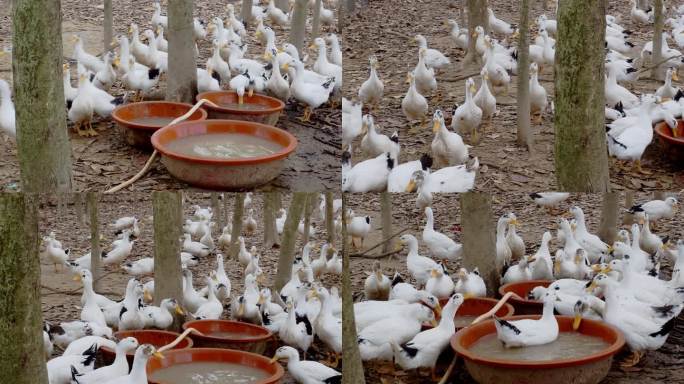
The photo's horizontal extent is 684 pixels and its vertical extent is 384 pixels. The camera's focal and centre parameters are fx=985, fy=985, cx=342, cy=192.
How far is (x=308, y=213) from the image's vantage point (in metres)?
4.84

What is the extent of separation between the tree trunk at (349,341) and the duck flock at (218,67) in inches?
34.3

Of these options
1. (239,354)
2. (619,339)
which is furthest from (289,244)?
(619,339)

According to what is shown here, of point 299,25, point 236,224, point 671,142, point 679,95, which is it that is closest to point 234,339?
point 236,224

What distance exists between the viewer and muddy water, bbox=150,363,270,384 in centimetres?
487

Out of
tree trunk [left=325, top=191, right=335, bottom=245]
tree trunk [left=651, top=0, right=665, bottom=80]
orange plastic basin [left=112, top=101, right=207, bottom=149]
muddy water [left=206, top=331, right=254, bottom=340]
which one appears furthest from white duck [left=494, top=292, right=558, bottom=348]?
orange plastic basin [left=112, top=101, right=207, bottom=149]

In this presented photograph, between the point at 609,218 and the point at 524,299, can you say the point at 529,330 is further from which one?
the point at 609,218

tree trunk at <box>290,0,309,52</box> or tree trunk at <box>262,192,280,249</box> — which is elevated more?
tree trunk at <box>290,0,309,52</box>

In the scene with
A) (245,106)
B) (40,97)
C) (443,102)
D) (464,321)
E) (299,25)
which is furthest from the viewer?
(443,102)

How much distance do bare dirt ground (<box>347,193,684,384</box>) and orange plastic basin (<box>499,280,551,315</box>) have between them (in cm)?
29

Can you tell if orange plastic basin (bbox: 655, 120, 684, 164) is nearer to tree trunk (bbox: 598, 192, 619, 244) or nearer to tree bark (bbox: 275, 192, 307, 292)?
tree trunk (bbox: 598, 192, 619, 244)

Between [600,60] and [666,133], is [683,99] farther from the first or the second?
[600,60]

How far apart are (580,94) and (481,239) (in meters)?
1.21

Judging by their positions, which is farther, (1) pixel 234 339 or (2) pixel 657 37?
(2) pixel 657 37

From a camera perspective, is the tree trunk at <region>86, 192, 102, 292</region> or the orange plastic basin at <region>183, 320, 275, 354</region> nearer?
the tree trunk at <region>86, 192, 102, 292</region>
